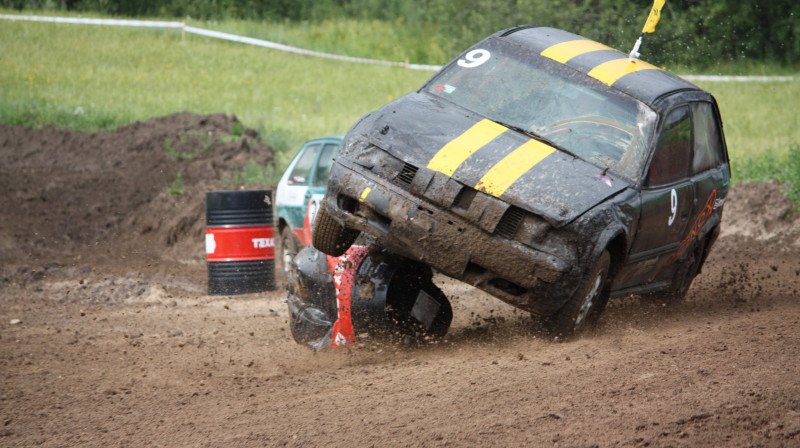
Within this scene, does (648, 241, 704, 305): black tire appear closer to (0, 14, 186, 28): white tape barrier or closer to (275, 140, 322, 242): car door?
(275, 140, 322, 242): car door

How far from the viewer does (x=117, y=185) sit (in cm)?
1380

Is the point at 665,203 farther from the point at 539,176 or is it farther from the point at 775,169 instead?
the point at 775,169

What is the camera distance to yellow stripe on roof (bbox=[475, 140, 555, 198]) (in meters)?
4.92

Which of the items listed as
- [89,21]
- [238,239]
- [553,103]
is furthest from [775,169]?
[89,21]

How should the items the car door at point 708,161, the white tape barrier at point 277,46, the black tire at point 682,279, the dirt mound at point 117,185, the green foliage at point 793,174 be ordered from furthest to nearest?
the white tape barrier at point 277,46
the dirt mound at point 117,185
the green foliage at point 793,174
the black tire at point 682,279
the car door at point 708,161

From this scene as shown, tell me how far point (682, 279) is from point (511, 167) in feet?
9.33

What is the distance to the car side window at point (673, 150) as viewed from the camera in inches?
226

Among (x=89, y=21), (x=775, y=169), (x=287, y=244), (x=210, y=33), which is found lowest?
(x=210, y=33)

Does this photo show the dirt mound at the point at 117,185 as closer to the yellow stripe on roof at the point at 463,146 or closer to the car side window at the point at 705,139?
the yellow stripe on roof at the point at 463,146

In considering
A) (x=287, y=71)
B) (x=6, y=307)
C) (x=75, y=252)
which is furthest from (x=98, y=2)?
(x=6, y=307)

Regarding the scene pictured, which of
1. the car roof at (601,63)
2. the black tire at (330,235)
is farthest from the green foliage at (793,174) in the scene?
the black tire at (330,235)

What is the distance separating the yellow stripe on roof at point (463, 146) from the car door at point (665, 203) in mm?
1088

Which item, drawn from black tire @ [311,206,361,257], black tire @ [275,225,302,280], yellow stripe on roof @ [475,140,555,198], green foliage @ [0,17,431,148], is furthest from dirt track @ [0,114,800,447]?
green foliage @ [0,17,431,148]

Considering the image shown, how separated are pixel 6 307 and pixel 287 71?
1964 cm
